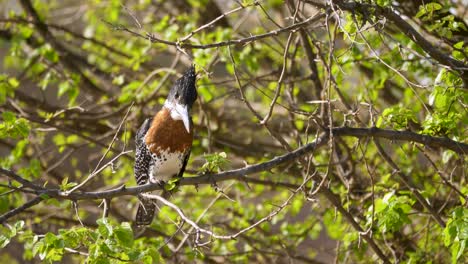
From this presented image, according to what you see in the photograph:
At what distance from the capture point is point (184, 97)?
3551mm

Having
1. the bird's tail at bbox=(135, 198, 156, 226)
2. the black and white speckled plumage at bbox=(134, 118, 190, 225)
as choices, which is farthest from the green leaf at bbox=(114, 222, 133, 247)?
the bird's tail at bbox=(135, 198, 156, 226)

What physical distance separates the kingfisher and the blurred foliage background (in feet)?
0.57

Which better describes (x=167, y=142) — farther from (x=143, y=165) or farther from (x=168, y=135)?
(x=143, y=165)

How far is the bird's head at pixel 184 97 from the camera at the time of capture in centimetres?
349

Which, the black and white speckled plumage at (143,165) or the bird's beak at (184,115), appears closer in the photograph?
the bird's beak at (184,115)

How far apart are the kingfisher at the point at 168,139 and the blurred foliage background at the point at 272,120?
0.57ft

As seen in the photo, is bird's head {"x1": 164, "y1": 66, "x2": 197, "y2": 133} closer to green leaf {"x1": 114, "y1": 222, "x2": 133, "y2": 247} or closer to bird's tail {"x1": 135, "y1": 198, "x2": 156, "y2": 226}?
bird's tail {"x1": 135, "y1": 198, "x2": 156, "y2": 226}

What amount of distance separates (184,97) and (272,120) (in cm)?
132

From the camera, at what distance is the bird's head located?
349 centimetres

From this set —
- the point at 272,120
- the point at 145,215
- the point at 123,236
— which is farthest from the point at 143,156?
the point at 123,236

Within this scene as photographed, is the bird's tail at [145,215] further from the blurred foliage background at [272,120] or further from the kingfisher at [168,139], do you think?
the blurred foliage background at [272,120]

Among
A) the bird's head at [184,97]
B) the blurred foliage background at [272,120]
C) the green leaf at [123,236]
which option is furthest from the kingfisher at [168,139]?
the green leaf at [123,236]

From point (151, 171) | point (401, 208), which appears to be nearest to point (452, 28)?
point (401, 208)

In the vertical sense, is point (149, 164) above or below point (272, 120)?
above
